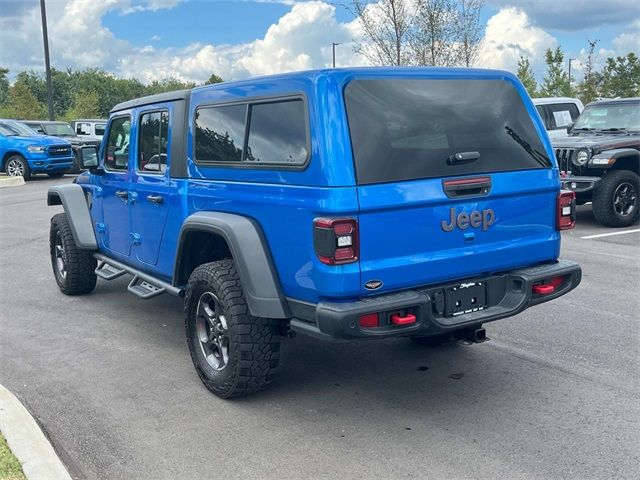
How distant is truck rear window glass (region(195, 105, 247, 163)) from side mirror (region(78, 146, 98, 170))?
1.96 meters

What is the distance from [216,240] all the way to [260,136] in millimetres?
862

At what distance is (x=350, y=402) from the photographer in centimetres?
436

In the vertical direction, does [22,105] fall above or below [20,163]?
above

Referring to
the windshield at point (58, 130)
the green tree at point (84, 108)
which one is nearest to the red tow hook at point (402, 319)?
the windshield at point (58, 130)

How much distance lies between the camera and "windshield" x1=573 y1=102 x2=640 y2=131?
11398 mm

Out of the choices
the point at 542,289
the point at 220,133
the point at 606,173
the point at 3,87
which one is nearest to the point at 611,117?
the point at 606,173

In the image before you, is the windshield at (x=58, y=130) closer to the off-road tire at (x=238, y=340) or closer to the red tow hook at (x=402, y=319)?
the off-road tire at (x=238, y=340)

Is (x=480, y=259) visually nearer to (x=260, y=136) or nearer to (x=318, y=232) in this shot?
(x=318, y=232)

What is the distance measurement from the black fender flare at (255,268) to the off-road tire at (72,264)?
3324 mm

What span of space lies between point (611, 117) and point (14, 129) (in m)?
16.9

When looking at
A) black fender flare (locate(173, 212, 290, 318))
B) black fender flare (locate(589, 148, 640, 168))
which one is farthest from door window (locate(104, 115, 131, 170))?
black fender flare (locate(589, 148, 640, 168))

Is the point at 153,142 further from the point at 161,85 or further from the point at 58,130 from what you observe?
the point at 161,85

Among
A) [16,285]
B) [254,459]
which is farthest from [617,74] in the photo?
[254,459]

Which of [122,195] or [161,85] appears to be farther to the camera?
[161,85]
